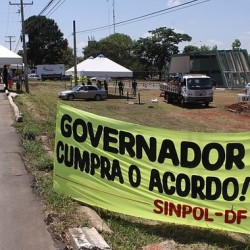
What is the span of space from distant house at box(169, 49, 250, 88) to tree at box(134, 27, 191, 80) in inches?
998

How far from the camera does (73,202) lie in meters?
6.38

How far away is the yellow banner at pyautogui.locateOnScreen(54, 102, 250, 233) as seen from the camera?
5.45m

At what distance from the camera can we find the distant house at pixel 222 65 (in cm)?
7244

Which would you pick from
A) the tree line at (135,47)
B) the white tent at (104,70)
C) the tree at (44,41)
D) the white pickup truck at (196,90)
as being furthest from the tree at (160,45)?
the white pickup truck at (196,90)

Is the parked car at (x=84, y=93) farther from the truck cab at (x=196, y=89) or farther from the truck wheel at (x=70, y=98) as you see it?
the truck cab at (x=196, y=89)

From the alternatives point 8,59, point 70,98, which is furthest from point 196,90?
point 8,59

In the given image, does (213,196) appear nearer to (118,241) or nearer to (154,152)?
(154,152)

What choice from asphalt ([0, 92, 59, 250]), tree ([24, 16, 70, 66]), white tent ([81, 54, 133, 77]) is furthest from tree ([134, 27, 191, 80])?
asphalt ([0, 92, 59, 250])

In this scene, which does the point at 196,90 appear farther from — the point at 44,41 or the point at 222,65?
the point at 44,41

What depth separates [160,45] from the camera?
10819 centimetres

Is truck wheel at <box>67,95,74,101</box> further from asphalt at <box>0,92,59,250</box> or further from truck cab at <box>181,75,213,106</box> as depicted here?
asphalt at <box>0,92,59,250</box>

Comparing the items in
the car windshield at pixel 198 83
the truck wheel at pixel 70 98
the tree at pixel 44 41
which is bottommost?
the truck wheel at pixel 70 98

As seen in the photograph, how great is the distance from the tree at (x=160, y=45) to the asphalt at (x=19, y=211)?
9940 cm

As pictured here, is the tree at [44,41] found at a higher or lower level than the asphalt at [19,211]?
higher
